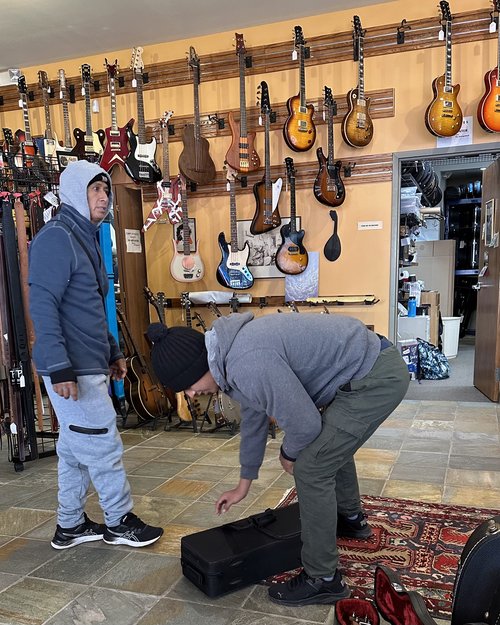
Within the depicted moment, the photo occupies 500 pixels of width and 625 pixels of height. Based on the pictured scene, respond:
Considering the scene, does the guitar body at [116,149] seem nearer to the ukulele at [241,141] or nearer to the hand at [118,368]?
the ukulele at [241,141]

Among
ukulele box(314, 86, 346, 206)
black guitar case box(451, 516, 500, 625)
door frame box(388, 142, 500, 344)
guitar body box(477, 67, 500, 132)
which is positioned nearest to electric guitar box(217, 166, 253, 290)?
ukulele box(314, 86, 346, 206)

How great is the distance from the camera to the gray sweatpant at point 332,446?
166cm

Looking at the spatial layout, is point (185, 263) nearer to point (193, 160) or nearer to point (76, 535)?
point (193, 160)

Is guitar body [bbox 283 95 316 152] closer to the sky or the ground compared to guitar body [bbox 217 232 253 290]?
closer to the sky

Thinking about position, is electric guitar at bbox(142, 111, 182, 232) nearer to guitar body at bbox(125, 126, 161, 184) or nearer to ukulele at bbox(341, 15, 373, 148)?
guitar body at bbox(125, 126, 161, 184)

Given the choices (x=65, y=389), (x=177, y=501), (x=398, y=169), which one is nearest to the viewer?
(x=65, y=389)

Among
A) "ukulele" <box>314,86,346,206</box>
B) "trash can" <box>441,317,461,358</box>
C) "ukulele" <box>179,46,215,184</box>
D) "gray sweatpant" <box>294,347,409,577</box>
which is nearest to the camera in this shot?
"gray sweatpant" <box>294,347,409,577</box>

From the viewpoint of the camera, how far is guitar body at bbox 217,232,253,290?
469 cm

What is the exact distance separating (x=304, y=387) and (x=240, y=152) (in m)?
3.39

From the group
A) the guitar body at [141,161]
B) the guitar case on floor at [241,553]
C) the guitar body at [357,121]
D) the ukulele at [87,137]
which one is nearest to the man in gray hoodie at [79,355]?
the guitar case on floor at [241,553]

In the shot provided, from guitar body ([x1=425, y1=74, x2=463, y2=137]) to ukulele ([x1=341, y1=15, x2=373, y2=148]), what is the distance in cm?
53

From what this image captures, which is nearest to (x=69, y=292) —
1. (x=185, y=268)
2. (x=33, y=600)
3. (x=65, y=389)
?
(x=65, y=389)

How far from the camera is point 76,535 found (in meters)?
2.22

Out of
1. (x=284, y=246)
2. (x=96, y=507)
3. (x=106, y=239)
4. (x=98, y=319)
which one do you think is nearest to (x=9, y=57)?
(x=106, y=239)
